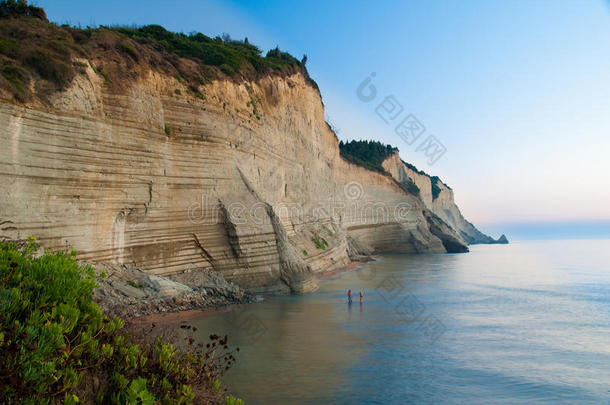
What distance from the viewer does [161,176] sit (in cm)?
1575

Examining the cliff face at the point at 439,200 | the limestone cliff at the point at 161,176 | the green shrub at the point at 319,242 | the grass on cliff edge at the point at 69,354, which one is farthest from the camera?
the cliff face at the point at 439,200

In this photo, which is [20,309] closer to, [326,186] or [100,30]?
[100,30]

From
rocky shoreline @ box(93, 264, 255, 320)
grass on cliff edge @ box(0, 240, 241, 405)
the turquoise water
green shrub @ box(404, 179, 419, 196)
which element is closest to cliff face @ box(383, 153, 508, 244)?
green shrub @ box(404, 179, 419, 196)

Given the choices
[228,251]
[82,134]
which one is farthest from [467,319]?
[82,134]

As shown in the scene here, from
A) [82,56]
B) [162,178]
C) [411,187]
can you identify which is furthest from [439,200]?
[82,56]

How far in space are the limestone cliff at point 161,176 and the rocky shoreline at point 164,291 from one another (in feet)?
2.01

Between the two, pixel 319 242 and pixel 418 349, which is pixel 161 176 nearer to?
pixel 418 349

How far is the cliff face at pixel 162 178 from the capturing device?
39.3 ft

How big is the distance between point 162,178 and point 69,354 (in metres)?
12.5

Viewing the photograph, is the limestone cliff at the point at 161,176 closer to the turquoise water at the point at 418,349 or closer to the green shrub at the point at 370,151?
the turquoise water at the point at 418,349

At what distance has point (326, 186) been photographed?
38.7m

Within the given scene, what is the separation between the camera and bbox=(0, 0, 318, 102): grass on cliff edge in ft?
41.0

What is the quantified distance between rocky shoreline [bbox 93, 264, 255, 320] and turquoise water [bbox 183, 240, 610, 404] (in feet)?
3.97

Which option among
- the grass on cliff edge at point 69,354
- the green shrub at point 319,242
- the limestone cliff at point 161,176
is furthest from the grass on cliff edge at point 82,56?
the green shrub at point 319,242
